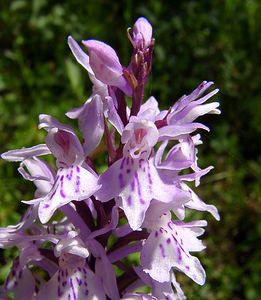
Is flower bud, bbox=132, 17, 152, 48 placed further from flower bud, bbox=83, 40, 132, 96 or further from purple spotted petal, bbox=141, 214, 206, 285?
purple spotted petal, bbox=141, 214, 206, 285

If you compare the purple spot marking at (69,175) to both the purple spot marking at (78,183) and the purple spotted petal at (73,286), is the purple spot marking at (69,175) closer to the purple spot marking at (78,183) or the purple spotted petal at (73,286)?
the purple spot marking at (78,183)

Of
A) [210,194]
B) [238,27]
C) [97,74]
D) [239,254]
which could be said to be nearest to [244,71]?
[238,27]

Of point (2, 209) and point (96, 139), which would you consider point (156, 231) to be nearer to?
point (96, 139)

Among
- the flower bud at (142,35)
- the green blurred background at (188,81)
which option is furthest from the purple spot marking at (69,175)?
the green blurred background at (188,81)

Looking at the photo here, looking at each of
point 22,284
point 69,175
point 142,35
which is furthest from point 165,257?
point 142,35

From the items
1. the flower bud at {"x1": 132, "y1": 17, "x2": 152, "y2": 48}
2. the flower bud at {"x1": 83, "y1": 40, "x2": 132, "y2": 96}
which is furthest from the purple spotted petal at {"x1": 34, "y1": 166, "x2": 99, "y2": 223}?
the flower bud at {"x1": 132, "y1": 17, "x2": 152, "y2": 48}

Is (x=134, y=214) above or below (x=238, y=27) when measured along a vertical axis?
above
